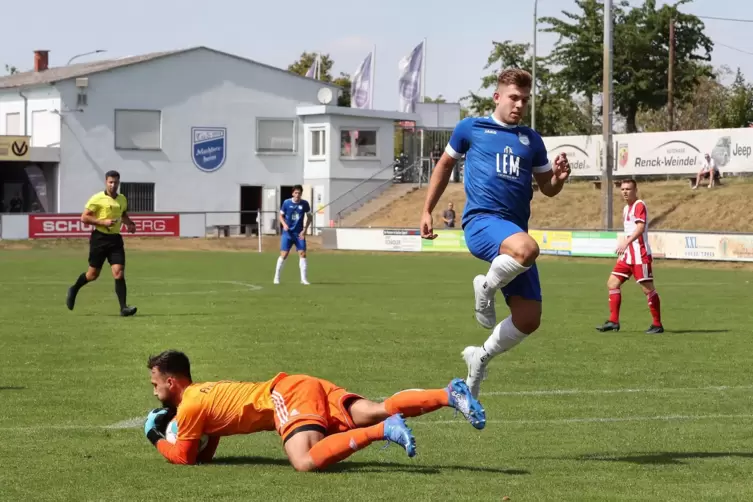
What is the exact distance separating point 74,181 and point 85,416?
53.2 metres

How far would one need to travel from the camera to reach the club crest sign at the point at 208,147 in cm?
6481

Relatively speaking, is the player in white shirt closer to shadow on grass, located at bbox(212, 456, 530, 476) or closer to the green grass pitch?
the green grass pitch

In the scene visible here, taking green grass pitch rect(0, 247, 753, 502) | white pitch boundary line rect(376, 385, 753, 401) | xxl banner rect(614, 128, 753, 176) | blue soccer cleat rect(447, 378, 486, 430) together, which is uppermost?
xxl banner rect(614, 128, 753, 176)

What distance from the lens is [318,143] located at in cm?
6706

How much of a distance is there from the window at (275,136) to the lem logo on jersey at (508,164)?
191 feet

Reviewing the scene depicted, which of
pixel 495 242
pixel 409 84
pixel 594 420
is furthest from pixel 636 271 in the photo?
pixel 409 84

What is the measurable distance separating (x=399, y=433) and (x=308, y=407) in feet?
2.27

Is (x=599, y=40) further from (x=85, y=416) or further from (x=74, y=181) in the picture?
(x=85, y=416)

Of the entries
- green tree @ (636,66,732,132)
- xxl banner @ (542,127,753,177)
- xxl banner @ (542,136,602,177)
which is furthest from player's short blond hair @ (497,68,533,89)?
green tree @ (636,66,732,132)

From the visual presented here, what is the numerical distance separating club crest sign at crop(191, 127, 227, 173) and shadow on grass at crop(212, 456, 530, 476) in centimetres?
5755

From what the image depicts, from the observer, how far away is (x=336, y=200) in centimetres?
6531

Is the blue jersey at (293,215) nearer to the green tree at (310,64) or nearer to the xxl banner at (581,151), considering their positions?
the xxl banner at (581,151)

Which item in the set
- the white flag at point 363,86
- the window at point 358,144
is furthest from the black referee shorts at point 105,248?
the white flag at point 363,86

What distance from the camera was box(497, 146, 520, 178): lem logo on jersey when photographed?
863 centimetres
